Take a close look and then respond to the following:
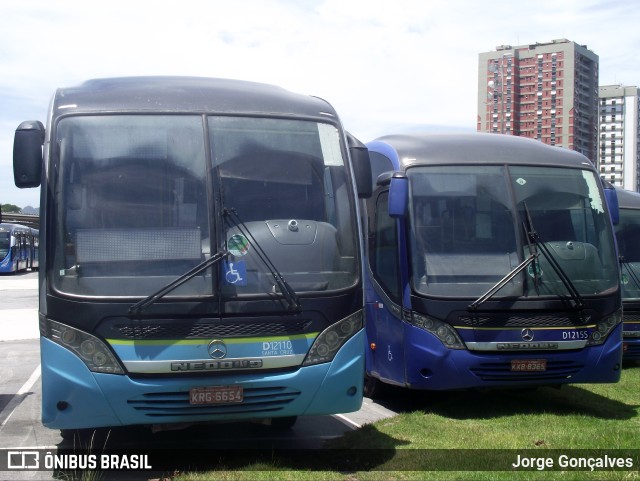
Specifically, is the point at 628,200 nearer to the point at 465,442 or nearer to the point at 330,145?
the point at 465,442

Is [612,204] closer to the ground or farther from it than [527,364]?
farther from it

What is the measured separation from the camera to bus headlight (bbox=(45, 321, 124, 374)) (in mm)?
6637

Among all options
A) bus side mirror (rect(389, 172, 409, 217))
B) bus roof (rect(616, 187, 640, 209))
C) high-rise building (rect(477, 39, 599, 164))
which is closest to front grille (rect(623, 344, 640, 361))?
bus roof (rect(616, 187, 640, 209))

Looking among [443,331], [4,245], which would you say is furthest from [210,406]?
[4,245]

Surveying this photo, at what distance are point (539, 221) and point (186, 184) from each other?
4278mm

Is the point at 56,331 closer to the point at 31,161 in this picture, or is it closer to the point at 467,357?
the point at 31,161

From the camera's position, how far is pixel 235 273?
6953 millimetres

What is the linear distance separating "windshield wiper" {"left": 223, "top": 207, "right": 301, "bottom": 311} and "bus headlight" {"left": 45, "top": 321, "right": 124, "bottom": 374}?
1.39m

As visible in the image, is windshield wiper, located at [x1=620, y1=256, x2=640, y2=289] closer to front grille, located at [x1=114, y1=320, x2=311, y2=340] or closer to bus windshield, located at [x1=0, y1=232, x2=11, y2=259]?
front grille, located at [x1=114, y1=320, x2=311, y2=340]

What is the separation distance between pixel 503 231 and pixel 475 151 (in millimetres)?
1055

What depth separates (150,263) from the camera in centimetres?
691

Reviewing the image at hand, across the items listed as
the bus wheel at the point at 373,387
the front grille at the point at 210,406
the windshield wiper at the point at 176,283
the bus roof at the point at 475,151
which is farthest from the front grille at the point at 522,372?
the windshield wiper at the point at 176,283

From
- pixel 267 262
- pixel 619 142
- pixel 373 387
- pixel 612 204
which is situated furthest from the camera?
pixel 619 142

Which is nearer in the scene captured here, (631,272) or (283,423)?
(283,423)
